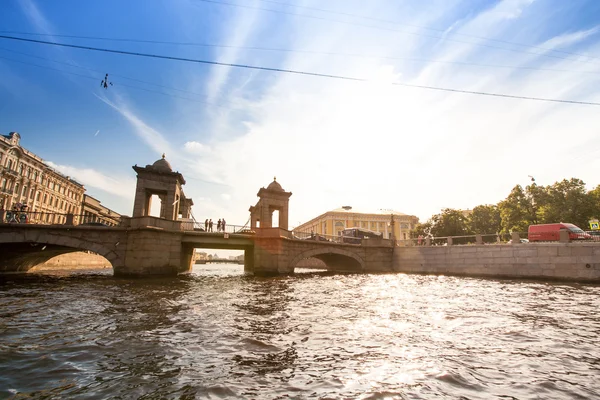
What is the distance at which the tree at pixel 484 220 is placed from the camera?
2334 inches

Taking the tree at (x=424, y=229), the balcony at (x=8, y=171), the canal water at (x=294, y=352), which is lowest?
the canal water at (x=294, y=352)

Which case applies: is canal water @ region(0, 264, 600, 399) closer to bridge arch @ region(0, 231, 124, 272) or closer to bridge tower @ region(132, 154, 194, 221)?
bridge arch @ region(0, 231, 124, 272)

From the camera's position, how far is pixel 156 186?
2619cm

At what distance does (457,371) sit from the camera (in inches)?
181

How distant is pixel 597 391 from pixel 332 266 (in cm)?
4778

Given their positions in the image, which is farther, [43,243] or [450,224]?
[450,224]

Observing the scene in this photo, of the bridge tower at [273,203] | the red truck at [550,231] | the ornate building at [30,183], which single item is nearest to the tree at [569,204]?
the red truck at [550,231]

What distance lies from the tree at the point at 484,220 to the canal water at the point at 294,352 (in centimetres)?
5607

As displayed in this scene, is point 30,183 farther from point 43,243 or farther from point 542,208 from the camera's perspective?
point 542,208

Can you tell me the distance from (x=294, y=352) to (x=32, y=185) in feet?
197

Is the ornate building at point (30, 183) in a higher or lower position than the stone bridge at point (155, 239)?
higher

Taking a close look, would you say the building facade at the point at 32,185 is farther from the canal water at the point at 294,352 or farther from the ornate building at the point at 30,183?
the canal water at the point at 294,352

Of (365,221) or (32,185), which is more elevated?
(32,185)

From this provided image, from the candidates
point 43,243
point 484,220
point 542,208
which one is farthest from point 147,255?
point 484,220
